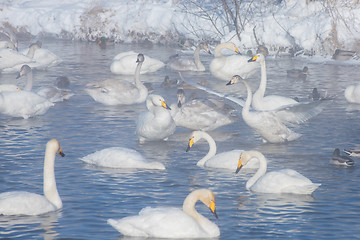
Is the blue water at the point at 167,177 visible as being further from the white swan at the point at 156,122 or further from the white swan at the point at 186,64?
the white swan at the point at 186,64

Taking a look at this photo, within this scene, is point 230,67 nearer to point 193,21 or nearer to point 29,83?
point 29,83

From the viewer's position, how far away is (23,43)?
38.2 meters

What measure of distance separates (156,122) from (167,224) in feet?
20.6

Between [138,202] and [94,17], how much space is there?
30076mm

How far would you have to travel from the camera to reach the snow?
101 ft

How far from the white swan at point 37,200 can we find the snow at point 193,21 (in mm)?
21378

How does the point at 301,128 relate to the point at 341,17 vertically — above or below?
below

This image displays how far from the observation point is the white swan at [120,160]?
13.3 meters

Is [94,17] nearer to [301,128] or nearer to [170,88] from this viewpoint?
[170,88]

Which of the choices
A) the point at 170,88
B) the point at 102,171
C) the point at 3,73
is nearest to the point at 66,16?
the point at 3,73

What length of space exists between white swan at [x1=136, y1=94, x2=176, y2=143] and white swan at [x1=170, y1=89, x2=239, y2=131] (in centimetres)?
96

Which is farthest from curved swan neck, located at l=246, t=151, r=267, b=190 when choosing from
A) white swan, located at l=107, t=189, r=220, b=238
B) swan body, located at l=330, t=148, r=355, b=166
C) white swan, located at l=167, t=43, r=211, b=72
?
white swan, located at l=167, t=43, r=211, b=72

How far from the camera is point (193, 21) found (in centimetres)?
3572

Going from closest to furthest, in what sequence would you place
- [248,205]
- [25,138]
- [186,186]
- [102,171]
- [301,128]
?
[248,205], [186,186], [102,171], [25,138], [301,128]
